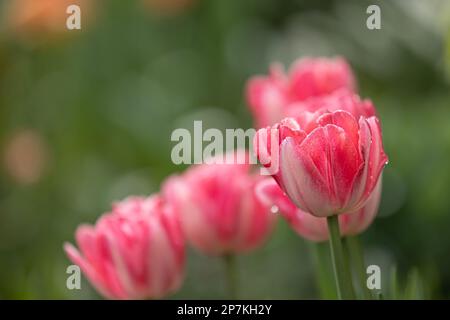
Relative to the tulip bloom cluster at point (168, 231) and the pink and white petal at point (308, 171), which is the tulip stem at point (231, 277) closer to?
the tulip bloom cluster at point (168, 231)

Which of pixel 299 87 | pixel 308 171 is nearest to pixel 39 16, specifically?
pixel 299 87

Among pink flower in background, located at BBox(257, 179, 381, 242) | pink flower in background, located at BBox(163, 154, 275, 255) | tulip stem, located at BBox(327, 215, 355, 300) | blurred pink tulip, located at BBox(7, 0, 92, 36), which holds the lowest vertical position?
tulip stem, located at BBox(327, 215, 355, 300)

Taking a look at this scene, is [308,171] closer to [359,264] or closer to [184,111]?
[359,264]

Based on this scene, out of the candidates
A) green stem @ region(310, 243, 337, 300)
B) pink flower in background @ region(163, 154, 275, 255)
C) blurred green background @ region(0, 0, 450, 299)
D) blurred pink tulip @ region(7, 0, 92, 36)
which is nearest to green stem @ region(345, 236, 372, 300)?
green stem @ region(310, 243, 337, 300)

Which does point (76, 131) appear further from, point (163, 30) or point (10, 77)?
point (163, 30)

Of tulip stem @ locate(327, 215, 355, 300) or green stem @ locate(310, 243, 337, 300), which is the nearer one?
tulip stem @ locate(327, 215, 355, 300)

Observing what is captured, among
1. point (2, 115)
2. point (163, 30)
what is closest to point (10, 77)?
point (2, 115)

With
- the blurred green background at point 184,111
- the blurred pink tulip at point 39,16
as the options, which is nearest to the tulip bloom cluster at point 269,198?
the blurred green background at point 184,111

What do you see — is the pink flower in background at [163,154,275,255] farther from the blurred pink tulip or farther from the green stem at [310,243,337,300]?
the blurred pink tulip
